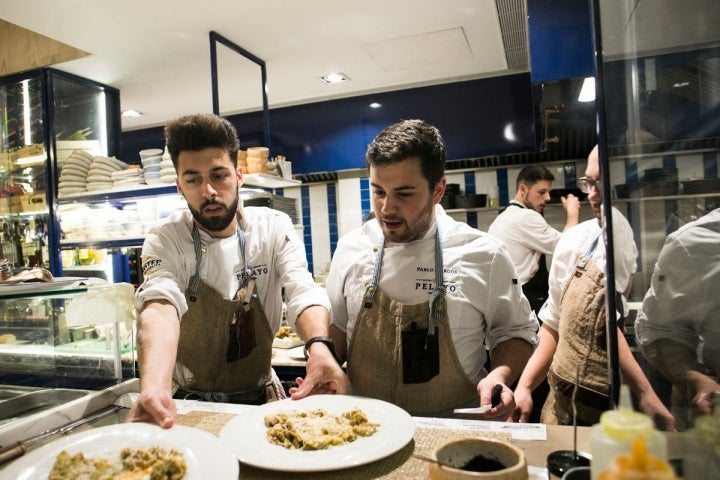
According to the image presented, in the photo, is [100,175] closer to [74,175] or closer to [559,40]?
[74,175]

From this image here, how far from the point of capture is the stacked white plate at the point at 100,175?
15.0 ft

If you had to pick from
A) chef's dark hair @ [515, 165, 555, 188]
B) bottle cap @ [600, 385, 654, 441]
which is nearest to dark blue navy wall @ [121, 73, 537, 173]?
chef's dark hair @ [515, 165, 555, 188]

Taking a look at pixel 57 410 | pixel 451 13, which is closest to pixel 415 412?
pixel 57 410

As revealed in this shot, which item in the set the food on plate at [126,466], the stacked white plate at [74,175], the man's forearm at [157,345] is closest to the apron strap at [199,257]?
the man's forearm at [157,345]

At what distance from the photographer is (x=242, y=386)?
187 cm

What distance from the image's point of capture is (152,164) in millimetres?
4309

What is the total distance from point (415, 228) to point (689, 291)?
997 mm

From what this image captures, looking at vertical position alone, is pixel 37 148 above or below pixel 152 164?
above

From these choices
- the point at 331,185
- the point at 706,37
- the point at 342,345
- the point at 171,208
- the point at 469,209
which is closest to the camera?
the point at 706,37

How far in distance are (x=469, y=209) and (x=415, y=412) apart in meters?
4.11

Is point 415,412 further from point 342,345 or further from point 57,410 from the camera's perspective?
point 57,410

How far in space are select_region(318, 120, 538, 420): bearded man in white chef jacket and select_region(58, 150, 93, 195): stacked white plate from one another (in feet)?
12.6

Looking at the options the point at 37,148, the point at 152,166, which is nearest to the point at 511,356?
the point at 152,166

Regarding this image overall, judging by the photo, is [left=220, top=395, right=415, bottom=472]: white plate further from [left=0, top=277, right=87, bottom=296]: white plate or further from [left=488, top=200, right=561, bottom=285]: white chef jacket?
[left=488, top=200, right=561, bottom=285]: white chef jacket
